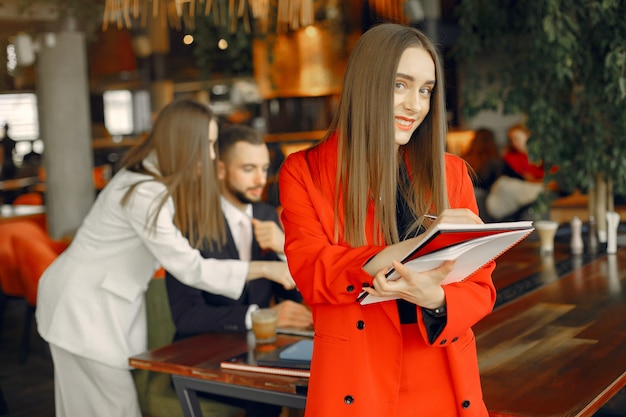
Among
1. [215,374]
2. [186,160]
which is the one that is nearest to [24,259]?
[186,160]

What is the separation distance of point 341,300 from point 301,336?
1176 millimetres

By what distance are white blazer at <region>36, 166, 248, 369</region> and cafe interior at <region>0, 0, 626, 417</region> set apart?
22cm

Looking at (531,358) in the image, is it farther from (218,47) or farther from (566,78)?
(218,47)

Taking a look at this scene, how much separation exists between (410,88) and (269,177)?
5.76m

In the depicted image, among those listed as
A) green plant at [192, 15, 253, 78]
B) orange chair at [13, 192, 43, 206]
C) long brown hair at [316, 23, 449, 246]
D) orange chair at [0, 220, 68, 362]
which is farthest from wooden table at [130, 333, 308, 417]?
Result: orange chair at [13, 192, 43, 206]

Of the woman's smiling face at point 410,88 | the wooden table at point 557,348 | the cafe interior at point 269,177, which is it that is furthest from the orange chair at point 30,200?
the woman's smiling face at point 410,88

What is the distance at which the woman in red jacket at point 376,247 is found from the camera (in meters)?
1.72

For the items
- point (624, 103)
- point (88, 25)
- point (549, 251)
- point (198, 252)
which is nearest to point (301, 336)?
point (198, 252)

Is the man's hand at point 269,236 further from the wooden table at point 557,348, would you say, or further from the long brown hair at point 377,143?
the long brown hair at point 377,143

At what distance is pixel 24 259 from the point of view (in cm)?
530

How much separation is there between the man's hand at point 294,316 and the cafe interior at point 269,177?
23 centimetres

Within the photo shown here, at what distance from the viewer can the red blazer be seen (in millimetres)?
1706

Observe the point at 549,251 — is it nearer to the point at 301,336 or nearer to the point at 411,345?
the point at 301,336

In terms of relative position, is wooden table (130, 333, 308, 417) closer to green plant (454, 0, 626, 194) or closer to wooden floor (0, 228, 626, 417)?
wooden floor (0, 228, 626, 417)
